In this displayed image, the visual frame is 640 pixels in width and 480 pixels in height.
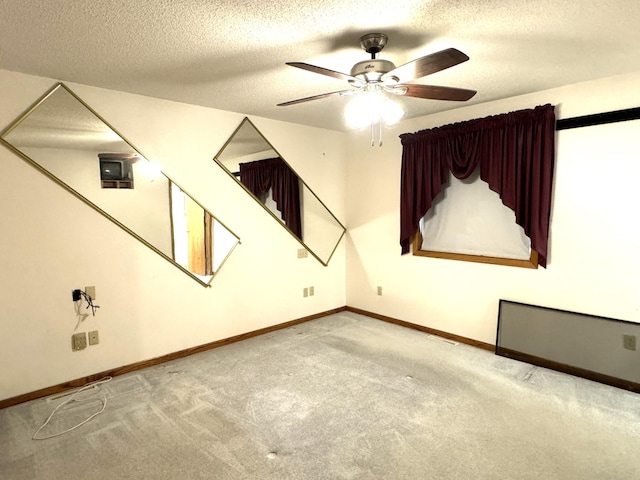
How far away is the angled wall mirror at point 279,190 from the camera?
362 centimetres

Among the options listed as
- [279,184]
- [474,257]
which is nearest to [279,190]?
[279,184]

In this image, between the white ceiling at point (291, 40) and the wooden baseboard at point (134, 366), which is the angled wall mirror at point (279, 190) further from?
the wooden baseboard at point (134, 366)

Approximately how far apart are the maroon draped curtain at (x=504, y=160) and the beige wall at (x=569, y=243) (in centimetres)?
11

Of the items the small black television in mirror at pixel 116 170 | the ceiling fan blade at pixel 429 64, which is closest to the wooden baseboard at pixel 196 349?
the small black television in mirror at pixel 116 170

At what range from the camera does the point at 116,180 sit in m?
2.91

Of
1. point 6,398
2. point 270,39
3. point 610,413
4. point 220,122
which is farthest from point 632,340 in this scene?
point 6,398

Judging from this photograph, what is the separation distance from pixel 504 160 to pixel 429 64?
1.77 m

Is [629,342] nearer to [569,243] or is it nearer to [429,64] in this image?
[569,243]

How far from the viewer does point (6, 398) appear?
2.52 meters

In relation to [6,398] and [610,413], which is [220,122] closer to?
[6,398]

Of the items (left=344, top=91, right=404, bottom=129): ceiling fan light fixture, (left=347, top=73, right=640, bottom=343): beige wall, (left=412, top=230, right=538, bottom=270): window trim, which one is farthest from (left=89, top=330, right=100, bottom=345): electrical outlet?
(left=412, top=230, right=538, bottom=270): window trim

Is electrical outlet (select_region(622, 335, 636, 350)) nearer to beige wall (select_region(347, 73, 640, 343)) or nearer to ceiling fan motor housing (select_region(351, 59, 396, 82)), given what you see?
beige wall (select_region(347, 73, 640, 343))

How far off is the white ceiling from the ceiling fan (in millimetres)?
107

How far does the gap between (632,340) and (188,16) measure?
357 cm
